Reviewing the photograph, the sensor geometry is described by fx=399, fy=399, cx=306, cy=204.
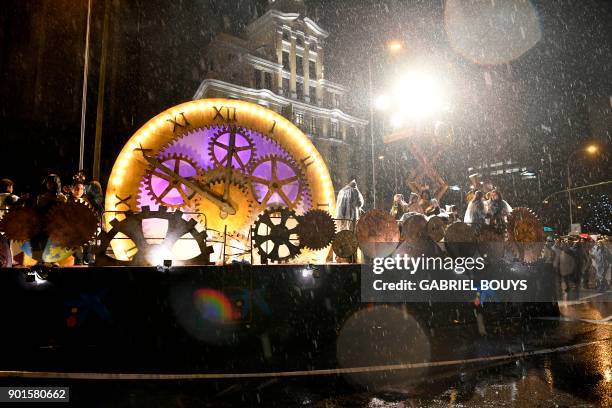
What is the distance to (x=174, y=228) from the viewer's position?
681 cm

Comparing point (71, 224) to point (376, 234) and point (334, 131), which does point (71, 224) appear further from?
point (334, 131)

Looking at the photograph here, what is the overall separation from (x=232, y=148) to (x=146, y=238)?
2909mm

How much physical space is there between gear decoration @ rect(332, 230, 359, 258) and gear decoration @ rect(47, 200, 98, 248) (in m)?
4.11

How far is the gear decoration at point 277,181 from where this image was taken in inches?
343

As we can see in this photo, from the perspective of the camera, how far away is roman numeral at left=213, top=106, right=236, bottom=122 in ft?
28.7

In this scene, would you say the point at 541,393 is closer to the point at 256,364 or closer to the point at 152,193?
the point at 256,364

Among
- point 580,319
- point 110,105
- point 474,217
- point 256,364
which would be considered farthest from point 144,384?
point 110,105

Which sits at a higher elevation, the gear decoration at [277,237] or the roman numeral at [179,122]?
the roman numeral at [179,122]

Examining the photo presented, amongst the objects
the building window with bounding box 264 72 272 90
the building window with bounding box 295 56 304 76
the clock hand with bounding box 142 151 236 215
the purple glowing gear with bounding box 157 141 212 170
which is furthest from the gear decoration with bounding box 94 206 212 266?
the building window with bounding box 295 56 304 76

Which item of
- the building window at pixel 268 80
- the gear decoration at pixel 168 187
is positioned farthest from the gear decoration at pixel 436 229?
the building window at pixel 268 80

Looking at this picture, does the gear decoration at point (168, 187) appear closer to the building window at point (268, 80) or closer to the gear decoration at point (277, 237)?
the gear decoration at point (277, 237)

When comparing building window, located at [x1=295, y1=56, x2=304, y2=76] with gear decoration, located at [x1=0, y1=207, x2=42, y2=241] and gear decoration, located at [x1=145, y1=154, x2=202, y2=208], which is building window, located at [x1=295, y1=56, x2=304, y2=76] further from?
gear decoration, located at [x1=0, y1=207, x2=42, y2=241]

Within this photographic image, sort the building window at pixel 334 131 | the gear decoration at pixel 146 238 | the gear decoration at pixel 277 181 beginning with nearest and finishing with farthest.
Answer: the gear decoration at pixel 146 238, the gear decoration at pixel 277 181, the building window at pixel 334 131

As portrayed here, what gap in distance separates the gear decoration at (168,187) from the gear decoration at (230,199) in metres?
0.30
